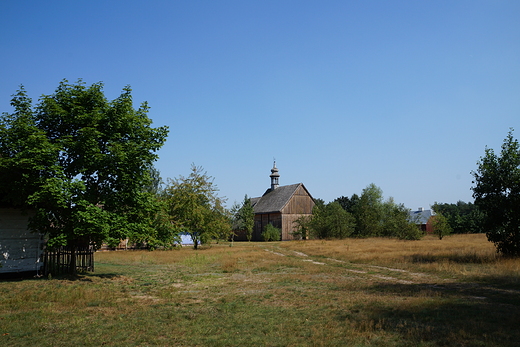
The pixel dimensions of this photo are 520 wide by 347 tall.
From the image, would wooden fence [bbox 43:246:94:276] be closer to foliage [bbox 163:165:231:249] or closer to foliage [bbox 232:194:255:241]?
foliage [bbox 163:165:231:249]

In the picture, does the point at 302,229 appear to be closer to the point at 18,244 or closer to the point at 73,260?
the point at 73,260

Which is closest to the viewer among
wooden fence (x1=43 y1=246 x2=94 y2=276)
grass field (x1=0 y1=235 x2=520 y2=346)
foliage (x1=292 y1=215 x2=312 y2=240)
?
grass field (x1=0 y1=235 x2=520 y2=346)

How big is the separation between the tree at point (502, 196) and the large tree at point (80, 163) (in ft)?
56.7

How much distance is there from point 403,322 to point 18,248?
605 inches

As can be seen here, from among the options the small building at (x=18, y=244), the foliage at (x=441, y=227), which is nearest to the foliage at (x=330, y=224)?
the foliage at (x=441, y=227)

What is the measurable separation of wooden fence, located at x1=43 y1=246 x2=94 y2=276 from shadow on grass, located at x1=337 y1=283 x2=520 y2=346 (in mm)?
13375

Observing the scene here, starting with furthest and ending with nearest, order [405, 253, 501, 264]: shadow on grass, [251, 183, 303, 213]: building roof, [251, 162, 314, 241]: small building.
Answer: [251, 183, 303, 213]: building roof < [251, 162, 314, 241]: small building < [405, 253, 501, 264]: shadow on grass

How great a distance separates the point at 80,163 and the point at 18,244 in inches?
180

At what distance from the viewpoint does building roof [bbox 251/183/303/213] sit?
59.5 metres

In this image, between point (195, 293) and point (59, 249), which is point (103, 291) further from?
point (59, 249)

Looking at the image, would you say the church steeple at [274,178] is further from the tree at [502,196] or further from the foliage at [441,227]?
→ the tree at [502,196]

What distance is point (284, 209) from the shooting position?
58.6m

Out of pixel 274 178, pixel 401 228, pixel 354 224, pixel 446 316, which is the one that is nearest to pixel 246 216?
pixel 274 178

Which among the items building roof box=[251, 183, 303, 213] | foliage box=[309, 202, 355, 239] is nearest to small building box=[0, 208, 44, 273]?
foliage box=[309, 202, 355, 239]
